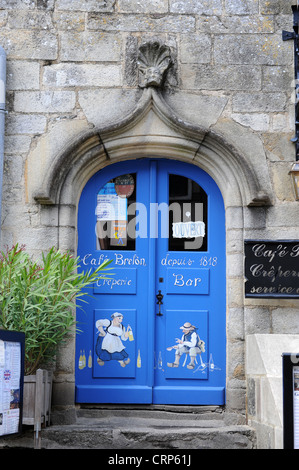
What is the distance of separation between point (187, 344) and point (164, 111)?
76.0 inches

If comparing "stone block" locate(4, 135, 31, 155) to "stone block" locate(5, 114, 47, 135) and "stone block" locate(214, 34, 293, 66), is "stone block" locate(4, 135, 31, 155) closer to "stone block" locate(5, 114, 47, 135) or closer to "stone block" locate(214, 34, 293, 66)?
"stone block" locate(5, 114, 47, 135)

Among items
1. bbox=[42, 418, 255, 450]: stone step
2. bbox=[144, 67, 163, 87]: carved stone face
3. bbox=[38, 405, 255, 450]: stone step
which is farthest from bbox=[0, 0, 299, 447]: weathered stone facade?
bbox=[42, 418, 255, 450]: stone step

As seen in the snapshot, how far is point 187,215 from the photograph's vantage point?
6.00 metres

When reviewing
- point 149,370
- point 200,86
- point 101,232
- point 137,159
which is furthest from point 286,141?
point 149,370

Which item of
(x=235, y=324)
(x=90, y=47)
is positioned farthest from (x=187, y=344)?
(x=90, y=47)

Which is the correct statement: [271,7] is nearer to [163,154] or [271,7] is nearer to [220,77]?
[220,77]

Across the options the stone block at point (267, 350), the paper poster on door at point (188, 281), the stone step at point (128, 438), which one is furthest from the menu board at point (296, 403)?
the paper poster on door at point (188, 281)

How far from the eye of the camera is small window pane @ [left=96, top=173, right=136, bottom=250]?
5953 mm

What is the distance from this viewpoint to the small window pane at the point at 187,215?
595 cm

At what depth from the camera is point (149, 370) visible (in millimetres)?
5719

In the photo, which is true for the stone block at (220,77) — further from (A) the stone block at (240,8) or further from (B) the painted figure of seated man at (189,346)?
(B) the painted figure of seated man at (189,346)

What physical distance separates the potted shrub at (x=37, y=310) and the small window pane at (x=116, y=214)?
0.76 meters

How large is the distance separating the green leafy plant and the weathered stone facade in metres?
0.51

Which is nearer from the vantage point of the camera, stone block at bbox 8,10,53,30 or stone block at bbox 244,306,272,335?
stone block at bbox 244,306,272,335
